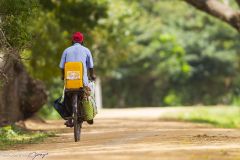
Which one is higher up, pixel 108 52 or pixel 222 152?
pixel 108 52

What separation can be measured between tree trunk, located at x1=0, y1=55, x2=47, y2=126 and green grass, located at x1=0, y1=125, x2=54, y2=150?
1612 mm

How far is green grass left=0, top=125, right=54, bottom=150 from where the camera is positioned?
595 inches

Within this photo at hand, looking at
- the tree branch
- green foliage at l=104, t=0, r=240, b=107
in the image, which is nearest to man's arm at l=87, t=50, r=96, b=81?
the tree branch

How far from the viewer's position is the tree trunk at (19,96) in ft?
66.7

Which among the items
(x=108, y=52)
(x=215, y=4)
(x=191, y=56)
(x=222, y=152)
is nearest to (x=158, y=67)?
(x=191, y=56)

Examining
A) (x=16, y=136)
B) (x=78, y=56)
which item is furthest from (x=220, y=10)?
(x=78, y=56)

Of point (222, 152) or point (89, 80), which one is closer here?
point (222, 152)

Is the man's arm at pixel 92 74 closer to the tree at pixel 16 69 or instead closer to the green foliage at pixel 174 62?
the tree at pixel 16 69

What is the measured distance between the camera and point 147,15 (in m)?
64.4

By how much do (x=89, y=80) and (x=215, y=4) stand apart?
37.0 ft

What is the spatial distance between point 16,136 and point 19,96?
4651 millimetres

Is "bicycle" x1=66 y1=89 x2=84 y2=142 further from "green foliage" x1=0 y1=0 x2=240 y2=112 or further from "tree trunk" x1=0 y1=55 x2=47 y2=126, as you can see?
"green foliage" x1=0 y1=0 x2=240 y2=112

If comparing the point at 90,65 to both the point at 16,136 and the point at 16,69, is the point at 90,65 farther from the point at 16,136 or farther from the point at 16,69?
the point at 16,69

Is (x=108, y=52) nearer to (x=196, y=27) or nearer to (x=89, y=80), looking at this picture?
(x=196, y=27)
